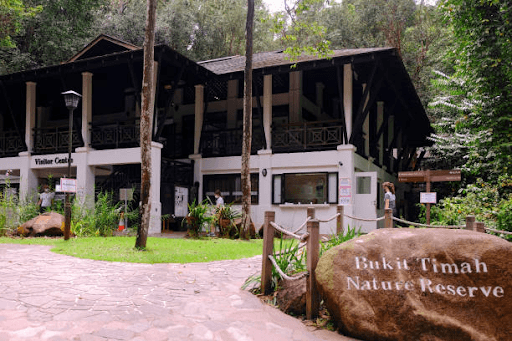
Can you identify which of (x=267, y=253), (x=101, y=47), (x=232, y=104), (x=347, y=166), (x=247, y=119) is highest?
(x=101, y=47)

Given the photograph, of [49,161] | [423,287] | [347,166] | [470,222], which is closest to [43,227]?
[49,161]

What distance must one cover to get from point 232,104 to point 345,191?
22.8 feet

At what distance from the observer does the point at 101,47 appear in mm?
17797

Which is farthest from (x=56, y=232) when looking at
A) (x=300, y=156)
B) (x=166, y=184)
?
(x=300, y=156)

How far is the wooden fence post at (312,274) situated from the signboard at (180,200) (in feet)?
42.4

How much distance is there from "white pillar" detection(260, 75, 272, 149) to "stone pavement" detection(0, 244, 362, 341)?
10.1 m

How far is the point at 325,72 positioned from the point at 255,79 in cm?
331

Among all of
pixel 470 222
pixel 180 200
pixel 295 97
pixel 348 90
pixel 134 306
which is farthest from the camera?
pixel 295 97

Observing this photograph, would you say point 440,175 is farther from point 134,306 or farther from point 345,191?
point 134,306

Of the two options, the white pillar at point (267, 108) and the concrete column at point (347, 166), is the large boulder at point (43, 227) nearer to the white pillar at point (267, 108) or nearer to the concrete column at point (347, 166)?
the white pillar at point (267, 108)

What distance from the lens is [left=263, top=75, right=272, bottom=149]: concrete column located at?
17172 millimetres

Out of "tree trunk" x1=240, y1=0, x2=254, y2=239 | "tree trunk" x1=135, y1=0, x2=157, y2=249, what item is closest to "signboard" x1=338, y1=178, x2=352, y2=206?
"tree trunk" x1=240, y1=0, x2=254, y2=239

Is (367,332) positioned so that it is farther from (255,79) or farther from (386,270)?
(255,79)

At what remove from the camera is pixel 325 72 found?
18.7 m
